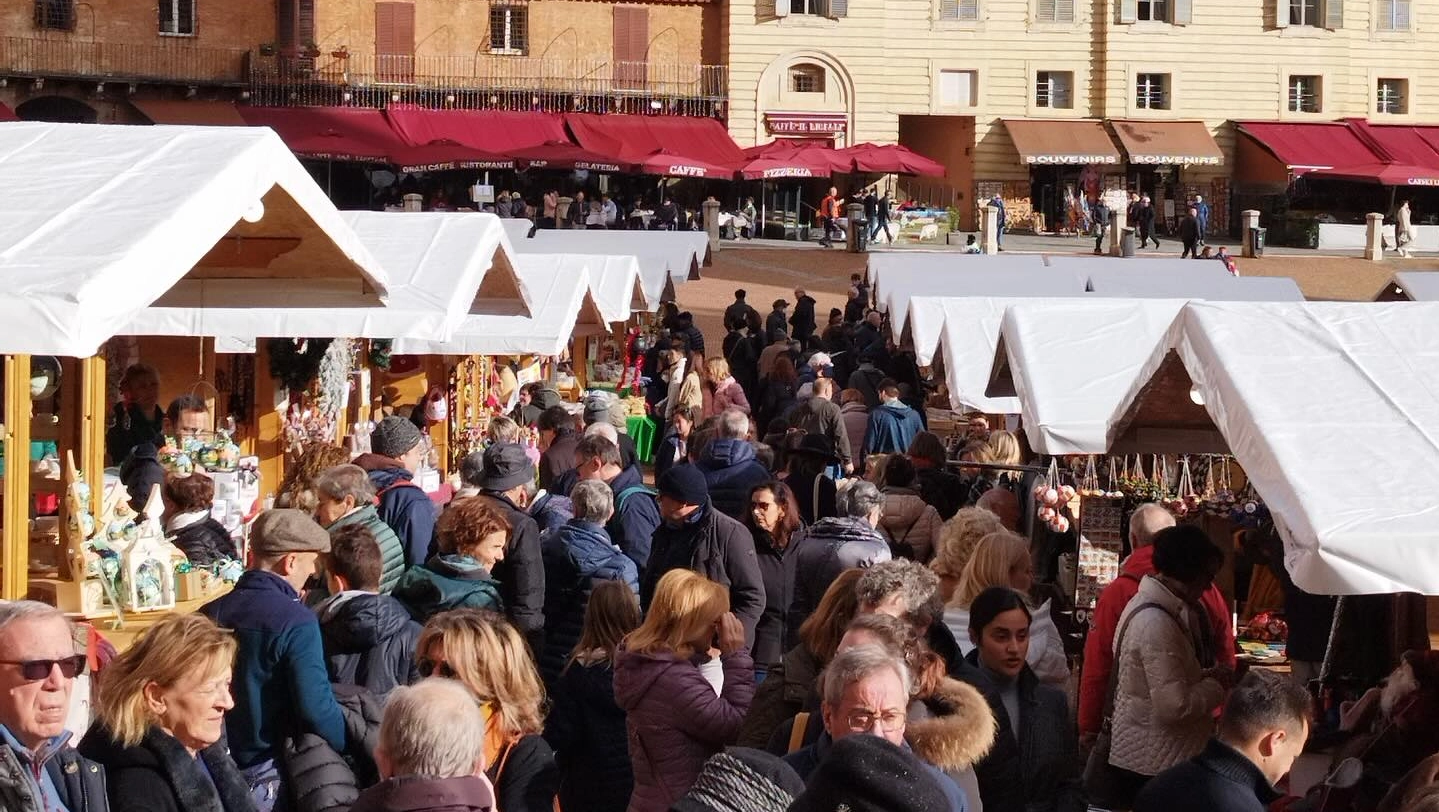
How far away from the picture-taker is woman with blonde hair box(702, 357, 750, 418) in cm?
1473

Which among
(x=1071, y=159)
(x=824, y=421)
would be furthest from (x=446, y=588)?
(x=1071, y=159)

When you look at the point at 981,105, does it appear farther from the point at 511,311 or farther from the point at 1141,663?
the point at 1141,663

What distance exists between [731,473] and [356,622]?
374cm

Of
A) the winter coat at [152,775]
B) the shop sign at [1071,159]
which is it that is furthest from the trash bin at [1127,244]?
the winter coat at [152,775]

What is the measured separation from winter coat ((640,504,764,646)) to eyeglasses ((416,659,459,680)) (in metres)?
2.10

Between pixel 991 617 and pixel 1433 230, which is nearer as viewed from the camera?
pixel 991 617

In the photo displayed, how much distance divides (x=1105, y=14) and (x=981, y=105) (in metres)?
4.07

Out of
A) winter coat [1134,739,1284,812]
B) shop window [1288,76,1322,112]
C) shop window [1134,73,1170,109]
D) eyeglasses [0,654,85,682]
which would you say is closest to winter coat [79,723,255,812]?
eyeglasses [0,654,85,682]

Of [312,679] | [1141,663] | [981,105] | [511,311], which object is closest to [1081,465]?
[511,311]

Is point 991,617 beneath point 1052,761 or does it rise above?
above

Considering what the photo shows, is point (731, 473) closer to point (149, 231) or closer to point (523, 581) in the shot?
point (523, 581)

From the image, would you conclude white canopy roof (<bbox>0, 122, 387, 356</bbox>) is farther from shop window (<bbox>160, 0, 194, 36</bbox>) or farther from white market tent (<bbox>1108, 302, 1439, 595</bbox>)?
shop window (<bbox>160, 0, 194, 36</bbox>)

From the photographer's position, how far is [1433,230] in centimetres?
4388

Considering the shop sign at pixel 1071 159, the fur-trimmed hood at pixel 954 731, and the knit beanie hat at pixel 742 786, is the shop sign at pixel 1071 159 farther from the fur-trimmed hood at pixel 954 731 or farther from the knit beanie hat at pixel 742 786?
the knit beanie hat at pixel 742 786
